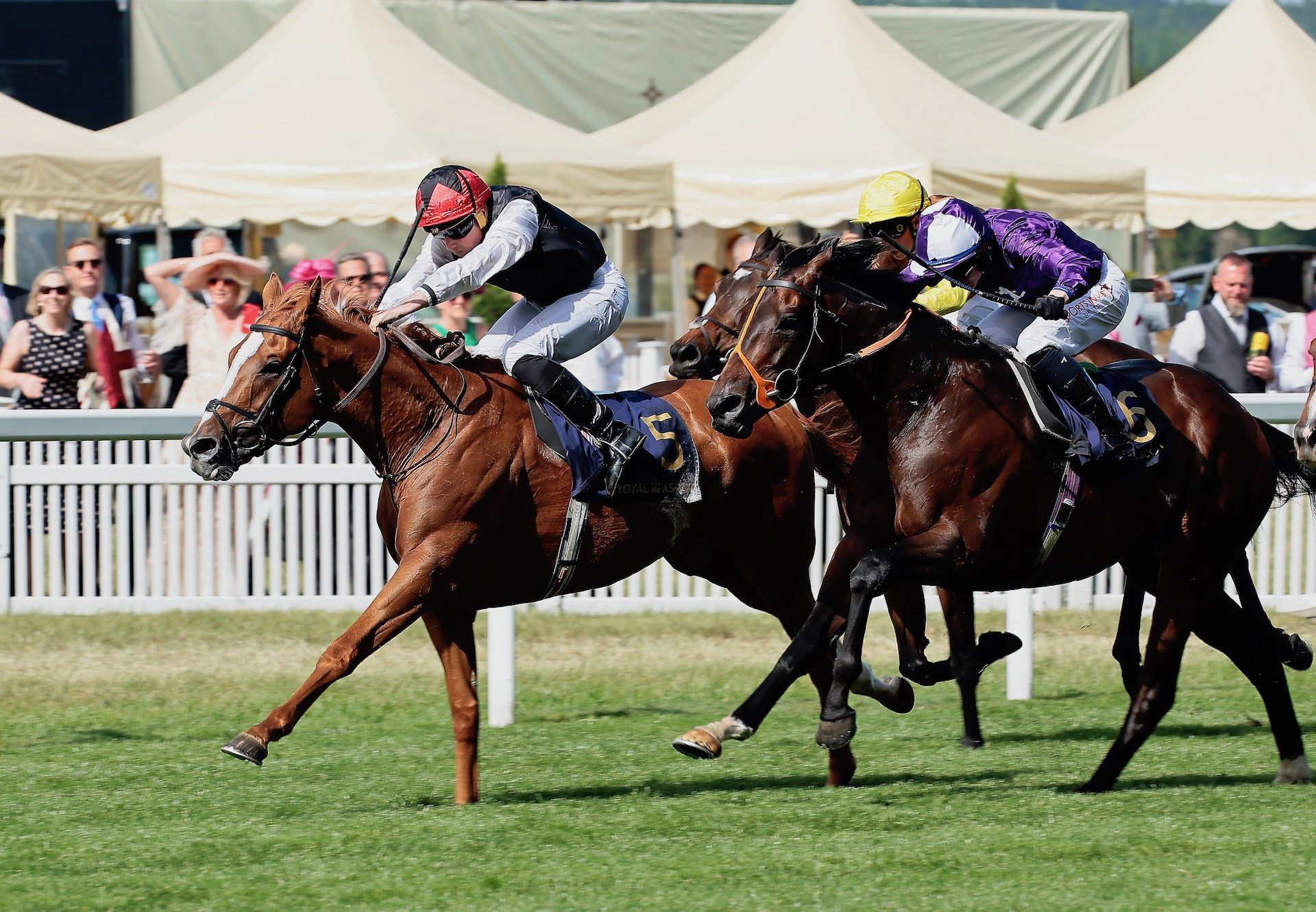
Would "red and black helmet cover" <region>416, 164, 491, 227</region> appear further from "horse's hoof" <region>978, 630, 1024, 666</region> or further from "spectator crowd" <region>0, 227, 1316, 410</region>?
"spectator crowd" <region>0, 227, 1316, 410</region>

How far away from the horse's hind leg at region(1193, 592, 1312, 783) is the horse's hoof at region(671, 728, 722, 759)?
1964mm

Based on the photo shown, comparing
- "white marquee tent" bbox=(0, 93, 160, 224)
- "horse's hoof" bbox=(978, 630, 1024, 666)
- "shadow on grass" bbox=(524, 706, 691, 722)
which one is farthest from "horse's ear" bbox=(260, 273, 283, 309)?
"white marquee tent" bbox=(0, 93, 160, 224)

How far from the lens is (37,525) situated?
1019cm

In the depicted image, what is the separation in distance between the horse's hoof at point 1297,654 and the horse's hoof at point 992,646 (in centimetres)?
104

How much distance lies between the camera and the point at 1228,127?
1689 centimetres

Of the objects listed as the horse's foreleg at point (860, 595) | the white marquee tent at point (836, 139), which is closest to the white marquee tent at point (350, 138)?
the white marquee tent at point (836, 139)

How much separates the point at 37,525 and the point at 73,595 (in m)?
0.43

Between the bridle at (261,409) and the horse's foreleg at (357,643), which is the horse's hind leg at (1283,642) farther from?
the bridle at (261,409)

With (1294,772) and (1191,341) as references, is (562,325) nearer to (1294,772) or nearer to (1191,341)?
(1294,772)

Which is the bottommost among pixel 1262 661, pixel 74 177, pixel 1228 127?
pixel 1262 661

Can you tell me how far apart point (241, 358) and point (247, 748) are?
1268 millimetres

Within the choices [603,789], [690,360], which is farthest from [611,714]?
[690,360]

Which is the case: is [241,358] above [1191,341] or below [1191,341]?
below

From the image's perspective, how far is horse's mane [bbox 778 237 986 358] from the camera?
241 inches
